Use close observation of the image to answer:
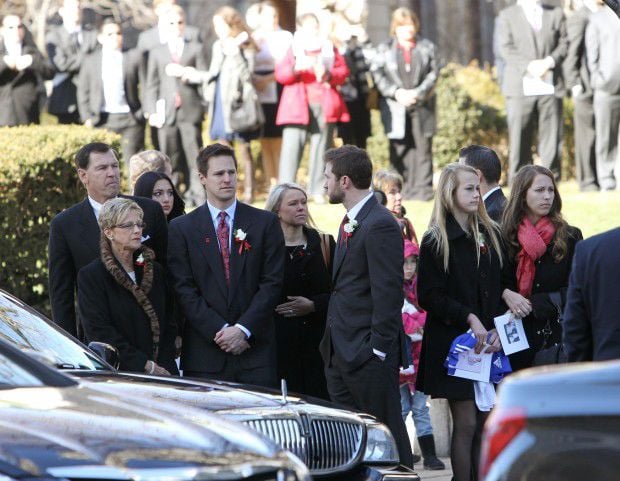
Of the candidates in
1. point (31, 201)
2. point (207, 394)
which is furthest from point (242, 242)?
point (31, 201)

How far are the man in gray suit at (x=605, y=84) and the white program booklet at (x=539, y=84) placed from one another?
513mm

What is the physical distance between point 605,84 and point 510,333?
9.38 meters

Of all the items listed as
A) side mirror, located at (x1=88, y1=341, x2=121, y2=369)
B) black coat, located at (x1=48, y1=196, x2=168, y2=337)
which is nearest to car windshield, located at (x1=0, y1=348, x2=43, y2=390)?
side mirror, located at (x1=88, y1=341, x2=121, y2=369)

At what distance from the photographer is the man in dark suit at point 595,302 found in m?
7.16

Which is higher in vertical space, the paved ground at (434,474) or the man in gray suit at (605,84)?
the man in gray suit at (605,84)

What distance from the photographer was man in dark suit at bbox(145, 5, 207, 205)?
18.4m

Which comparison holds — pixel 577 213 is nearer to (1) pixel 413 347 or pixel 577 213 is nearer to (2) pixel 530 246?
(1) pixel 413 347

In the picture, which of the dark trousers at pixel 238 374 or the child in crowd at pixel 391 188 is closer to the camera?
the dark trousers at pixel 238 374

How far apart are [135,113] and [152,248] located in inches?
355

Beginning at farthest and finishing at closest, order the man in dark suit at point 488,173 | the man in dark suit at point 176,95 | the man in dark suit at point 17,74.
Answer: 1. the man in dark suit at point 17,74
2. the man in dark suit at point 176,95
3. the man in dark suit at point 488,173

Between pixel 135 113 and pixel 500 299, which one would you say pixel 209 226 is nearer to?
pixel 500 299

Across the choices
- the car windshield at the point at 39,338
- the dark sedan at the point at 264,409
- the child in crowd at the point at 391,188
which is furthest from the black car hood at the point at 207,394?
the child in crowd at the point at 391,188

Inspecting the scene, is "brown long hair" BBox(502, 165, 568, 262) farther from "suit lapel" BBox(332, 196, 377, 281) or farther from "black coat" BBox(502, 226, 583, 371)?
"suit lapel" BBox(332, 196, 377, 281)

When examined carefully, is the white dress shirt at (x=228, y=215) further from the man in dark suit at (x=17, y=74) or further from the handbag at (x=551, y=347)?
the man in dark suit at (x=17, y=74)
